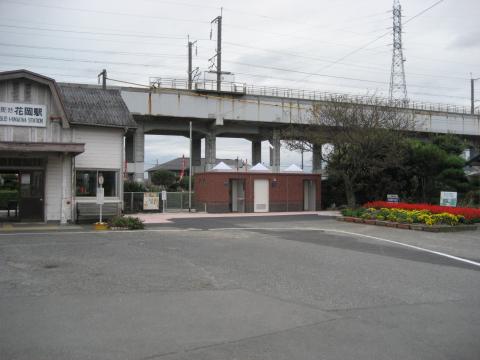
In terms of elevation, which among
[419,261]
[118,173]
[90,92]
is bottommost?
[419,261]

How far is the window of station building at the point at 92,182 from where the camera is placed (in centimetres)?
2223


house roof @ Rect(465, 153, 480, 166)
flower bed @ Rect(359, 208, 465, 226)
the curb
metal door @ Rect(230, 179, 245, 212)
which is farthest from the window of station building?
house roof @ Rect(465, 153, 480, 166)

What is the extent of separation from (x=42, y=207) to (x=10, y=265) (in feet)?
37.9

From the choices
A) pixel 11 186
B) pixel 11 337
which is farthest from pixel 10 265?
pixel 11 186

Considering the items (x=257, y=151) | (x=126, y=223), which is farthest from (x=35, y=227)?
(x=257, y=151)

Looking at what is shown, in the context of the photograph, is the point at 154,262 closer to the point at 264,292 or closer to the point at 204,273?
the point at 204,273

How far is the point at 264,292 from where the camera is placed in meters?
8.18

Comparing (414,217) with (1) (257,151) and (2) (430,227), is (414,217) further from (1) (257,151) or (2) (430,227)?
(1) (257,151)

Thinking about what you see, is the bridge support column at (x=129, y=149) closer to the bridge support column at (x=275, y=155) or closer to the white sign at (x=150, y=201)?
the bridge support column at (x=275, y=155)

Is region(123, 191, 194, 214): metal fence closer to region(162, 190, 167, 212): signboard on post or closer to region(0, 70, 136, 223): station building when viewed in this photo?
region(162, 190, 167, 212): signboard on post

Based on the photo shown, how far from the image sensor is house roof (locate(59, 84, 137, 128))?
22.2 meters

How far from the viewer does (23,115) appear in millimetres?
20562

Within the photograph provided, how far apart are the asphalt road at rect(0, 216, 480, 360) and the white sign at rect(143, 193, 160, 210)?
14899mm

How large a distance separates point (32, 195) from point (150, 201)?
8.93 metres
